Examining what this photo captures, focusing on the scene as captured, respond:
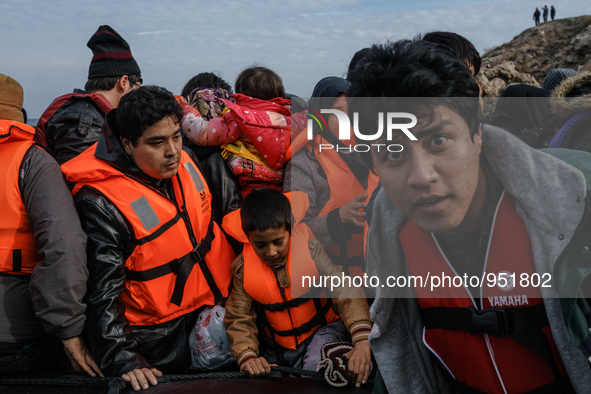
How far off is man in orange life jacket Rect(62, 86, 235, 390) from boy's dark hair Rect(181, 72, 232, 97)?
1.32 metres

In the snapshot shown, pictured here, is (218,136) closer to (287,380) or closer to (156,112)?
(156,112)

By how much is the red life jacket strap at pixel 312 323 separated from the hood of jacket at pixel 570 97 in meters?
1.73

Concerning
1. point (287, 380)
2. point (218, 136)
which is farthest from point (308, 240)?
point (218, 136)

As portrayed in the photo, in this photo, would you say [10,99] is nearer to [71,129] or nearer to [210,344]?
[71,129]

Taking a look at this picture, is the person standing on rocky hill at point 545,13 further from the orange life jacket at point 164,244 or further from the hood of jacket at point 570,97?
the orange life jacket at point 164,244

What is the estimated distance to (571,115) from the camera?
216 cm

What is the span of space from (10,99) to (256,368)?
2.19 m

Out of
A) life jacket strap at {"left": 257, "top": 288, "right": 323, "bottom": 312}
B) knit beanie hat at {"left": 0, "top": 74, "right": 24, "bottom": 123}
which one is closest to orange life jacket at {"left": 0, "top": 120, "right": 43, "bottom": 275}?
knit beanie hat at {"left": 0, "top": 74, "right": 24, "bottom": 123}

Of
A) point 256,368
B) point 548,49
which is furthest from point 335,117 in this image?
point 548,49

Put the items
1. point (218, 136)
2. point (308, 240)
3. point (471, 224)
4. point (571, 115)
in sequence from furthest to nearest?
point (218, 136) → point (308, 240) → point (571, 115) → point (471, 224)

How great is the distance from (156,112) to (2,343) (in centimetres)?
155

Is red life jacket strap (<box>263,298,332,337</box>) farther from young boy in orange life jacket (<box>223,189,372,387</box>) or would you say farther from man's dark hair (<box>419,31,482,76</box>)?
man's dark hair (<box>419,31,482,76</box>)

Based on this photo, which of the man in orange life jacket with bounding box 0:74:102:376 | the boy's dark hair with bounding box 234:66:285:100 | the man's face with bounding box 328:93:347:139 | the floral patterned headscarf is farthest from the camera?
the floral patterned headscarf

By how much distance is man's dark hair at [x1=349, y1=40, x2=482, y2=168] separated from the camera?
1.08 metres
